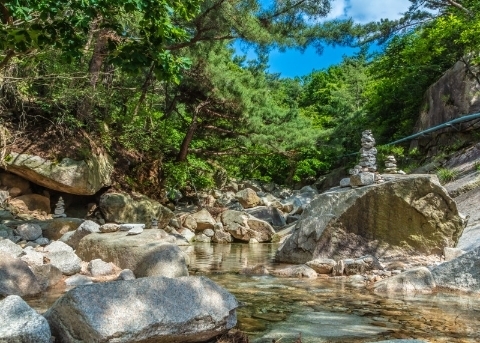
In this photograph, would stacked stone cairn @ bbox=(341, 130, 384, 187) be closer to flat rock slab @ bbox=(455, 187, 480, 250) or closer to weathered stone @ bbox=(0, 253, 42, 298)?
flat rock slab @ bbox=(455, 187, 480, 250)

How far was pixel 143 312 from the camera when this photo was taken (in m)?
2.87

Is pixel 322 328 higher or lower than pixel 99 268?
lower

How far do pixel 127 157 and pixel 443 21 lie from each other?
1131 cm

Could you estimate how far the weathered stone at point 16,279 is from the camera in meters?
4.88

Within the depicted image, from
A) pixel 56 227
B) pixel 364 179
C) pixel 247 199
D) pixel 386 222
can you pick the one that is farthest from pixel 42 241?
pixel 247 199

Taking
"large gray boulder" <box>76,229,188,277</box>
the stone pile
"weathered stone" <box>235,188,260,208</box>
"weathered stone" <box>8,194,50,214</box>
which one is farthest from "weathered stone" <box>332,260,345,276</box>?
"weathered stone" <box>235,188,260,208</box>

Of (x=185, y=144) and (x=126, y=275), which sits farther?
(x=185, y=144)

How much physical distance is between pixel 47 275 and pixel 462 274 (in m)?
5.07

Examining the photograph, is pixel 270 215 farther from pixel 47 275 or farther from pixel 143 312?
pixel 143 312

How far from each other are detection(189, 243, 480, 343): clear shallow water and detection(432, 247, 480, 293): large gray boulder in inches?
11.3

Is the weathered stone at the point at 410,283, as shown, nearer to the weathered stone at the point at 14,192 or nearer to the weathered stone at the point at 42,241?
the weathered stone at the point at 42,241

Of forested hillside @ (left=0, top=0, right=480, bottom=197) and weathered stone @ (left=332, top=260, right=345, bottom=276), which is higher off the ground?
forested hillside @ (left=0, top=0, right=480, bottom=197)

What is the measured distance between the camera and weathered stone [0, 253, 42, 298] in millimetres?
4883

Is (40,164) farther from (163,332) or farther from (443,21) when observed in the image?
(443,21)
